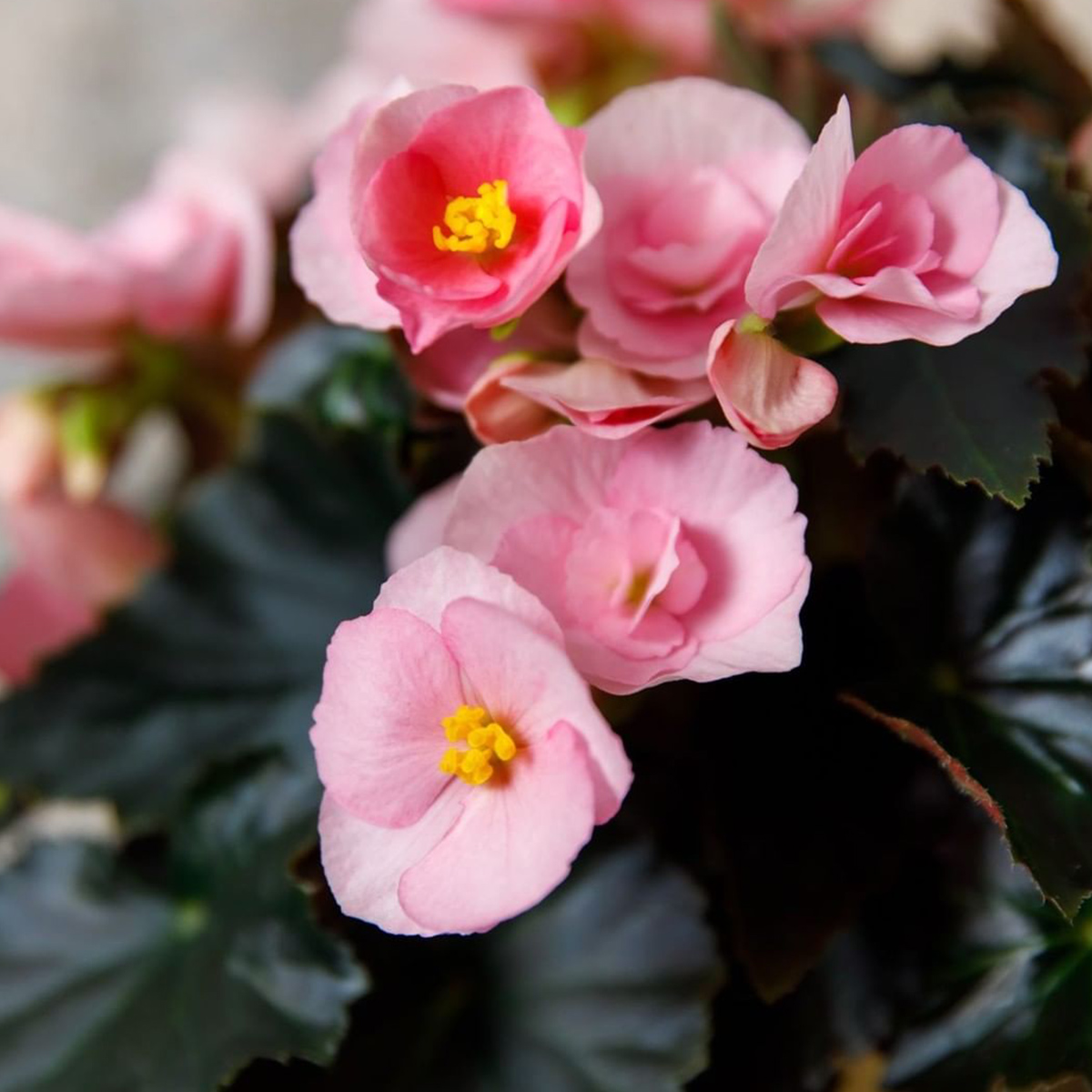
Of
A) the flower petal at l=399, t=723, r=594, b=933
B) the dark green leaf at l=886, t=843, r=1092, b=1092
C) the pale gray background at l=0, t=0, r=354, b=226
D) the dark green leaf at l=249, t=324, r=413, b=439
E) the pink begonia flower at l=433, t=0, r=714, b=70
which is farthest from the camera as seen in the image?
the pale gray background at l=0, t=0, r=354, b=226

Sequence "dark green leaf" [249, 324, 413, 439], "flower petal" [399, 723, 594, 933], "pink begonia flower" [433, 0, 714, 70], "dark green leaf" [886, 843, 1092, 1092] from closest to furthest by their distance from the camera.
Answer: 1. "flower petal" [399, 723, 594, 933]
2. "dark green leaf" [886, 843, 1092, 1092]
3. "dark green leaf" [249, 324, 413, 439]
4. "pink begonia flower" [433, 0, 714, 70]

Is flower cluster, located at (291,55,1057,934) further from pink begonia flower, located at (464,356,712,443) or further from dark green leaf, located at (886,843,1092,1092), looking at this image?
dark green leaf, located at (886,843,1092,1092)

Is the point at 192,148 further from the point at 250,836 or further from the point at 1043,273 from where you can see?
the point at 1043,273

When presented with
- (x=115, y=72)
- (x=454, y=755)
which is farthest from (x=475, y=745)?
(x=115, y=72)

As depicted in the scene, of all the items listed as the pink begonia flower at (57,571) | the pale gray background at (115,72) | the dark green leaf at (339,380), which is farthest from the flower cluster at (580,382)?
the pale gray background at (115,72)

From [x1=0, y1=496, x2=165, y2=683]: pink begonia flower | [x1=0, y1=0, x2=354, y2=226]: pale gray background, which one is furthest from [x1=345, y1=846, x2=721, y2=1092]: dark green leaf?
[x1=0, y1=0, x2=354, y2=226]: pale gray background

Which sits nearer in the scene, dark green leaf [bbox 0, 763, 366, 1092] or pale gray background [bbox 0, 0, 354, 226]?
dark green leaf [bbox 0, 763, 366, 1092]

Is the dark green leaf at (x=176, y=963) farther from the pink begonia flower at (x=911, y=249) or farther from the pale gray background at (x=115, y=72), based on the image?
the pale gray background at (x=115, y=72)
